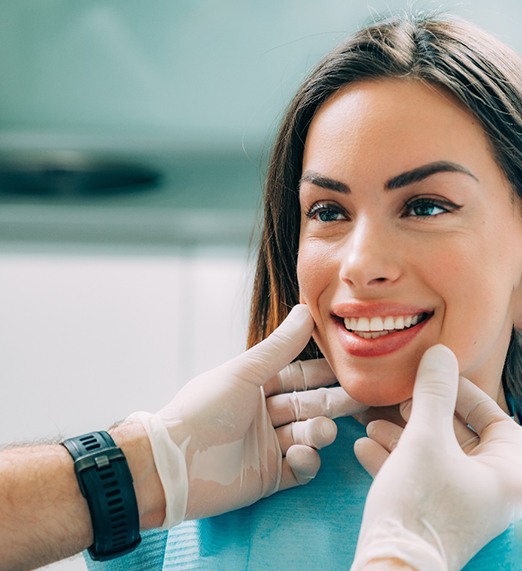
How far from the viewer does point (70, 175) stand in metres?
3.21

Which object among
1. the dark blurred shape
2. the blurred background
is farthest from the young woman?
the dark blurred shape

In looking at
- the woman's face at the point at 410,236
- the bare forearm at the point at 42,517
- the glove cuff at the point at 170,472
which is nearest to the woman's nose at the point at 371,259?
the woman's face at the point at 410,236

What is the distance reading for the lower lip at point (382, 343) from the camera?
1347 mm

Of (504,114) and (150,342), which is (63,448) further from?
(150,342)

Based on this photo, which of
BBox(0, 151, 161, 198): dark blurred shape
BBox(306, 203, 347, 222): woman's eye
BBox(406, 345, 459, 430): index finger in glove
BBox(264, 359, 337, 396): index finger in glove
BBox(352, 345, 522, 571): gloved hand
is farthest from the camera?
BBox(0, 151, 161, 198): dark blurred shape

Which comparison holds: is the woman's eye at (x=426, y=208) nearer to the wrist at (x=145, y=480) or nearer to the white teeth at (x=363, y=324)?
the white teeth at (x=363, y=324)

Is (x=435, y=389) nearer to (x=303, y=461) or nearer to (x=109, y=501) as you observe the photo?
(x=303, y=461)

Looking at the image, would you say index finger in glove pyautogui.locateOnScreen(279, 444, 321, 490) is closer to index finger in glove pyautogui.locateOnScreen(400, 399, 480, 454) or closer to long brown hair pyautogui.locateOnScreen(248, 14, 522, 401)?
index finger in glove pyautogui.locateOnScreen(400, 399, 480, 454)

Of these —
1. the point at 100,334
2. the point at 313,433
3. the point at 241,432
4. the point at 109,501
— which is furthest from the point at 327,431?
the point at 100,334

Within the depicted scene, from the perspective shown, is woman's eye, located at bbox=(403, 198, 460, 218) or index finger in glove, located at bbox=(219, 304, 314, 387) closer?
woman's eye, located at bbox=(403, 198, 460, 218)

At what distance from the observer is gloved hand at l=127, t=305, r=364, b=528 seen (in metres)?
1.37

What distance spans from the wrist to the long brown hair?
422 millimetres

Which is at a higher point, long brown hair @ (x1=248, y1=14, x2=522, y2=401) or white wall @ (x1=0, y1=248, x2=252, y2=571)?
long brown hair @ (x1=248, y1=14, x2=522, y2=401)

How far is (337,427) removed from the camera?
1.51m
